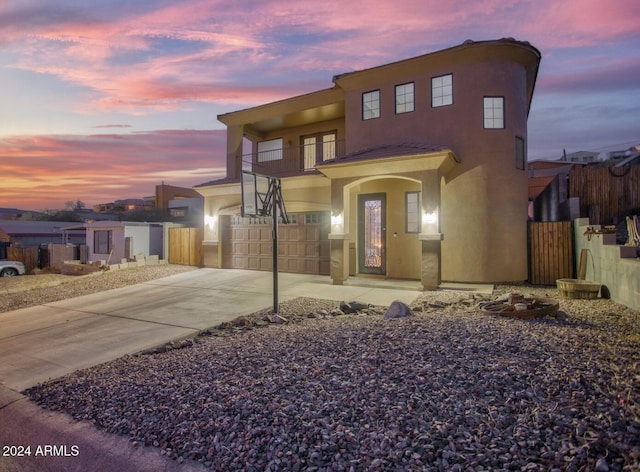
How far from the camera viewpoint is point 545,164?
2431cm

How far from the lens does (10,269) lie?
54.1 ft

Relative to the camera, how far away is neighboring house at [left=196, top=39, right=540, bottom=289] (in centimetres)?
1052

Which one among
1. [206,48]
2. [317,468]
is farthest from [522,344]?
[206,48]

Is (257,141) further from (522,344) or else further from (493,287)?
(522,344)

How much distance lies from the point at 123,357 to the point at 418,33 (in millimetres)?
11648

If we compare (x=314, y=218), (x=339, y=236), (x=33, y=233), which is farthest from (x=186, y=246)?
(x=33, y=233)

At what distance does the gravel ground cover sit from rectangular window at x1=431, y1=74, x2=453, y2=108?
8094 millimetres

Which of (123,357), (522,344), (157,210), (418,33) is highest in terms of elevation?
(418,33)

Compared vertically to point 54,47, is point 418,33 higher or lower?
higher

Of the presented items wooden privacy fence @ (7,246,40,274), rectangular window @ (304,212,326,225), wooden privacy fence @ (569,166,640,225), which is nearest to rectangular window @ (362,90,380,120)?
rectangular window @ (304,212,326,225)

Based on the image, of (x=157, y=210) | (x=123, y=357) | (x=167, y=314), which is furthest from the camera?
(x=157, y=210)

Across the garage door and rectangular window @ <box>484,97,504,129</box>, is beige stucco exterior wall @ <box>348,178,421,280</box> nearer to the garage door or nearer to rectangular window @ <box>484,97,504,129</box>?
the garage door

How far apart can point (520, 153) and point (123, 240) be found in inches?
682

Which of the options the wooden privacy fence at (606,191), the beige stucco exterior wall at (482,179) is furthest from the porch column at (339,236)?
the wooden privacy fence at (606,191)
